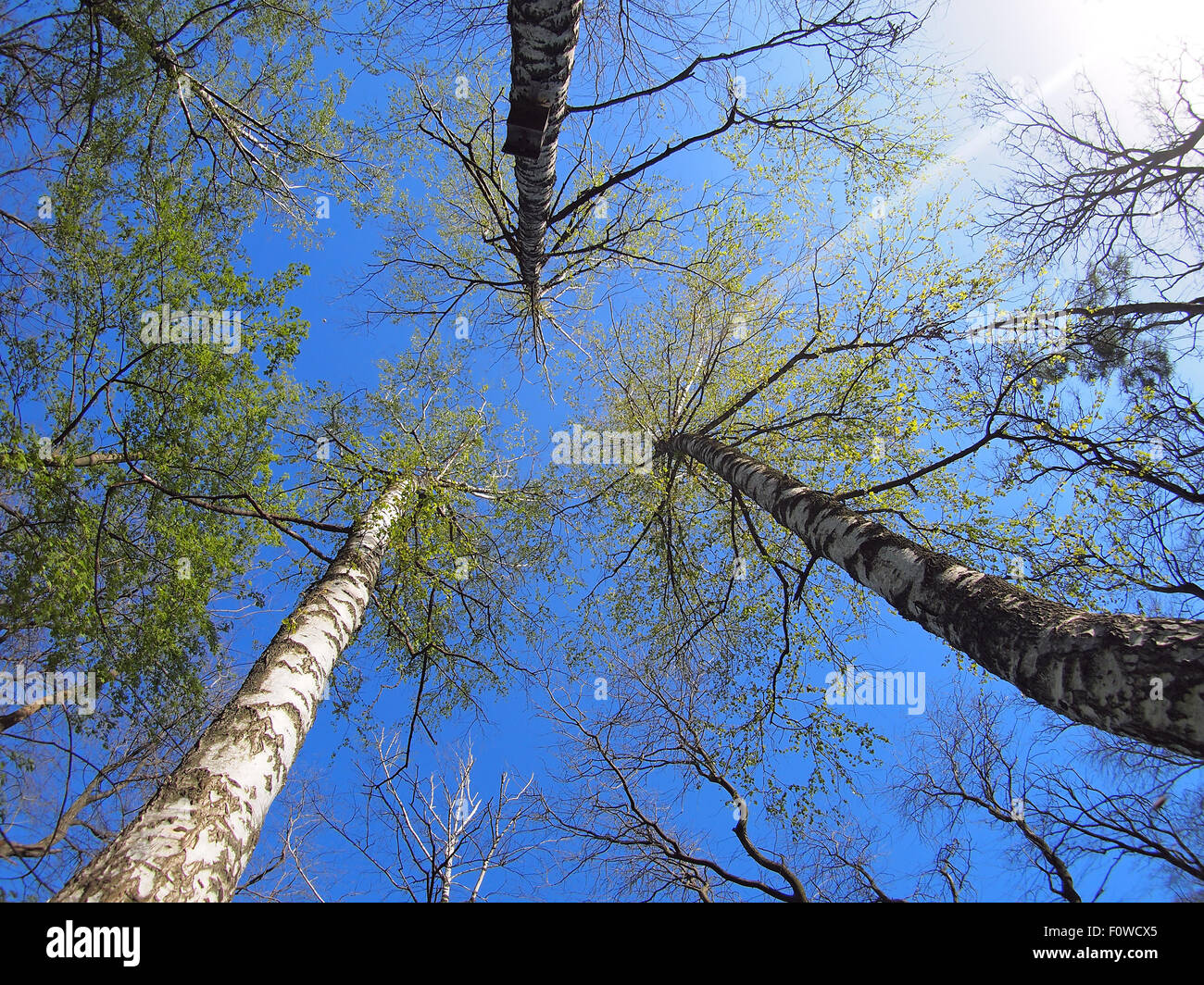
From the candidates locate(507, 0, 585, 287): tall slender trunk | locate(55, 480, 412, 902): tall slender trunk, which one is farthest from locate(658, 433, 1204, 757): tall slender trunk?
locate(507, 0, 585, 287): tall slender trunk

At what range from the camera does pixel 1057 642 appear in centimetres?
190

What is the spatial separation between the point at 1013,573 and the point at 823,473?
Answer: 8.00ft

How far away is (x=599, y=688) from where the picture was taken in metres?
6.57

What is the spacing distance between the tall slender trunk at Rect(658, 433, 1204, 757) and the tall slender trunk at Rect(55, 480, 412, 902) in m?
3.29

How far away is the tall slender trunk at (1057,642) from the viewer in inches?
62.1

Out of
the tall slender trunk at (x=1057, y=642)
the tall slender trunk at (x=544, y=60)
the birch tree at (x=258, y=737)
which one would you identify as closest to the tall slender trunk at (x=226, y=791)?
the birch tree at (x=258, y=737)

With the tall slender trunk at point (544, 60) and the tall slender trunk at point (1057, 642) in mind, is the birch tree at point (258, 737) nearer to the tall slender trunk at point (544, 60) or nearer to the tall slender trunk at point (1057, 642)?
the tall slender trunk at point (544, 60)

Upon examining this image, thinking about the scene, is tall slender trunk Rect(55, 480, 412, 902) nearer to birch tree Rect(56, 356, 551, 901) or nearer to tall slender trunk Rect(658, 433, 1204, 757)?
birch tree Rect(56, 356, 551, 901)

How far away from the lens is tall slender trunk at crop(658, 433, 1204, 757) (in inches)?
62.1

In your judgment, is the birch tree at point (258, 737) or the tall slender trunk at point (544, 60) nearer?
the birch tree at point (258, 737)

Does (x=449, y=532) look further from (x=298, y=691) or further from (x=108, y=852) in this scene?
(x=108, y=852)

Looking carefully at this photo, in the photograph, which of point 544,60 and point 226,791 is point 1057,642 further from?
point 544,60

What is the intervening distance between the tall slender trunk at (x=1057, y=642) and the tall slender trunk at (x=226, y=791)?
10.8ft

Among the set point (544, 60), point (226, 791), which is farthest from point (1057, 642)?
point (544, 60)
